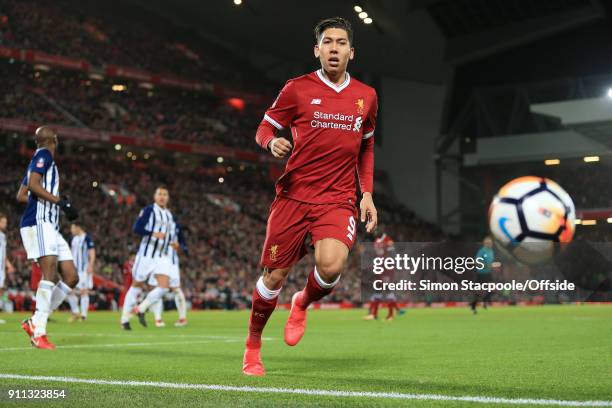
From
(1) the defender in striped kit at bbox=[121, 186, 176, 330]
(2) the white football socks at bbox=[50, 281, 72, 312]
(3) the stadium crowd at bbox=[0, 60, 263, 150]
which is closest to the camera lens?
(2) the white football socks at bbox=[50, 281, 72, 312]

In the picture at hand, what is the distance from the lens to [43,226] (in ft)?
28.9

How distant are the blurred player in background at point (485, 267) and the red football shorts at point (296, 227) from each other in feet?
55.9

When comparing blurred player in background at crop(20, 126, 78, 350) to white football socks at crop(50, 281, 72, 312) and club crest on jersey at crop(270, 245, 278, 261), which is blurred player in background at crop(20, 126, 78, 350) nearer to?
white football socks at crop(50, 281, 72, 312)

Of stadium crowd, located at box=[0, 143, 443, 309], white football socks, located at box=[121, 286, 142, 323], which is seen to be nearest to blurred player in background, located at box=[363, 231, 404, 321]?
white football socks, located at box=[121, 286, 142, 323]

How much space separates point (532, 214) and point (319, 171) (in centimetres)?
889

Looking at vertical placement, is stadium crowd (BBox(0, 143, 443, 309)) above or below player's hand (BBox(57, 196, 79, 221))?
above

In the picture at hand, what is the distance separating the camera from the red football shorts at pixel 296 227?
5961mm

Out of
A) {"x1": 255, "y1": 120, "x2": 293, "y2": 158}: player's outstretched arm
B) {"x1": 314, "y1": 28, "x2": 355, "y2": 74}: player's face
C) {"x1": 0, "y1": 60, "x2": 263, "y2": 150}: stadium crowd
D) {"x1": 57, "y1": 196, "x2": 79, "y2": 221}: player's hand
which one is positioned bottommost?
{"x1": 57, "y1": 196, "x2": 79, "y2": 221}: player's hand

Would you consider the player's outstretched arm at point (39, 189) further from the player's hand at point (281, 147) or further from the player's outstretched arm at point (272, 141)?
the player's hand at point (281, 147)

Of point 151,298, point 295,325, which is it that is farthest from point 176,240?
point 295,325

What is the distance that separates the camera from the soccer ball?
46.2ft

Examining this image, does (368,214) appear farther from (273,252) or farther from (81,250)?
(81,250)

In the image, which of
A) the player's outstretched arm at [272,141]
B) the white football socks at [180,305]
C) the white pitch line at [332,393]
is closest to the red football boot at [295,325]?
the white pitch line at [332,393]

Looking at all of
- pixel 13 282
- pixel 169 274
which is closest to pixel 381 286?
pixel 169 274
